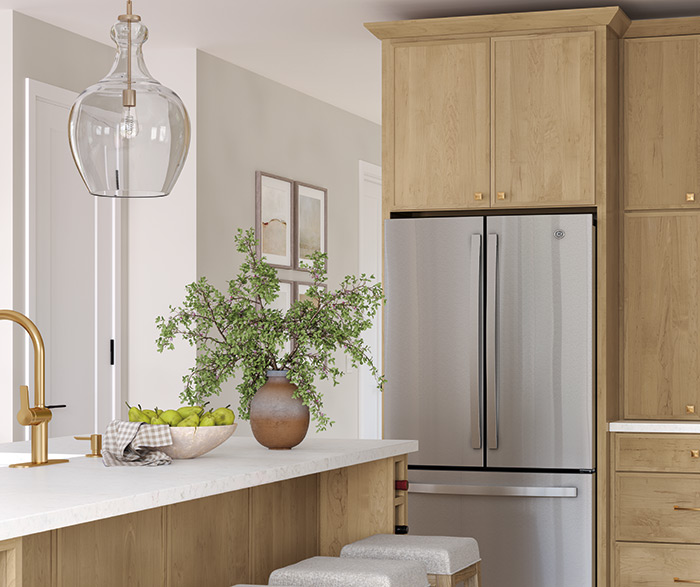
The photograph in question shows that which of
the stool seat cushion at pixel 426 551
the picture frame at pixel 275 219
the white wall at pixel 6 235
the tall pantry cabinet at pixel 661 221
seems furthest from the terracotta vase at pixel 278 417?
the picture frame at pixel 275 219

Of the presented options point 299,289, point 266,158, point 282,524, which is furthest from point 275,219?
point 282,524

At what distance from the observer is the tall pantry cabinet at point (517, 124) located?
13.5 ft

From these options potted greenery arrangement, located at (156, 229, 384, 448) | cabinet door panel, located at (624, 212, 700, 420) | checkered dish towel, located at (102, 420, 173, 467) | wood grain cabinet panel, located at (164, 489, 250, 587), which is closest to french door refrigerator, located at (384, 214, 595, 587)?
cabinet door panel, located at (624, 212, 700, 420)

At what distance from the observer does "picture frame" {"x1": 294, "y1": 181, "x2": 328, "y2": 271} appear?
238 inches

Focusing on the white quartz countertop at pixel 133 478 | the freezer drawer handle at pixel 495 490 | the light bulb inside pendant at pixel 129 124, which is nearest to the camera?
the white quartz countertop at pixel 133 478

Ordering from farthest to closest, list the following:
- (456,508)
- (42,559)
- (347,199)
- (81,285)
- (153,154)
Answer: (347,199) → (81,285) → (456,508) → (153,154) → (42,559)

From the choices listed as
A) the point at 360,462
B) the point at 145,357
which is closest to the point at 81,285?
the point at 145,357

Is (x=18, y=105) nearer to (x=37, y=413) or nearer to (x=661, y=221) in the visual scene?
(x=37, y=413)

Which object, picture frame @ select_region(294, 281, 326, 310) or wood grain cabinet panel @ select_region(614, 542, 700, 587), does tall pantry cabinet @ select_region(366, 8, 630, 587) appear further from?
picture frame @ select_region(294, 281, 326, 310)

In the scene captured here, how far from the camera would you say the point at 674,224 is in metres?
4.36

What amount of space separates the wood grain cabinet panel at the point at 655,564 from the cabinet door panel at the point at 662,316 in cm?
55

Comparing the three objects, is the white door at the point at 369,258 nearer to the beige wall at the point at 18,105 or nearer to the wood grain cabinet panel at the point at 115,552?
the beige wall at the point at 18,105

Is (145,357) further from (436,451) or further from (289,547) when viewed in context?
(289,547)

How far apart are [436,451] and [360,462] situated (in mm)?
1328
